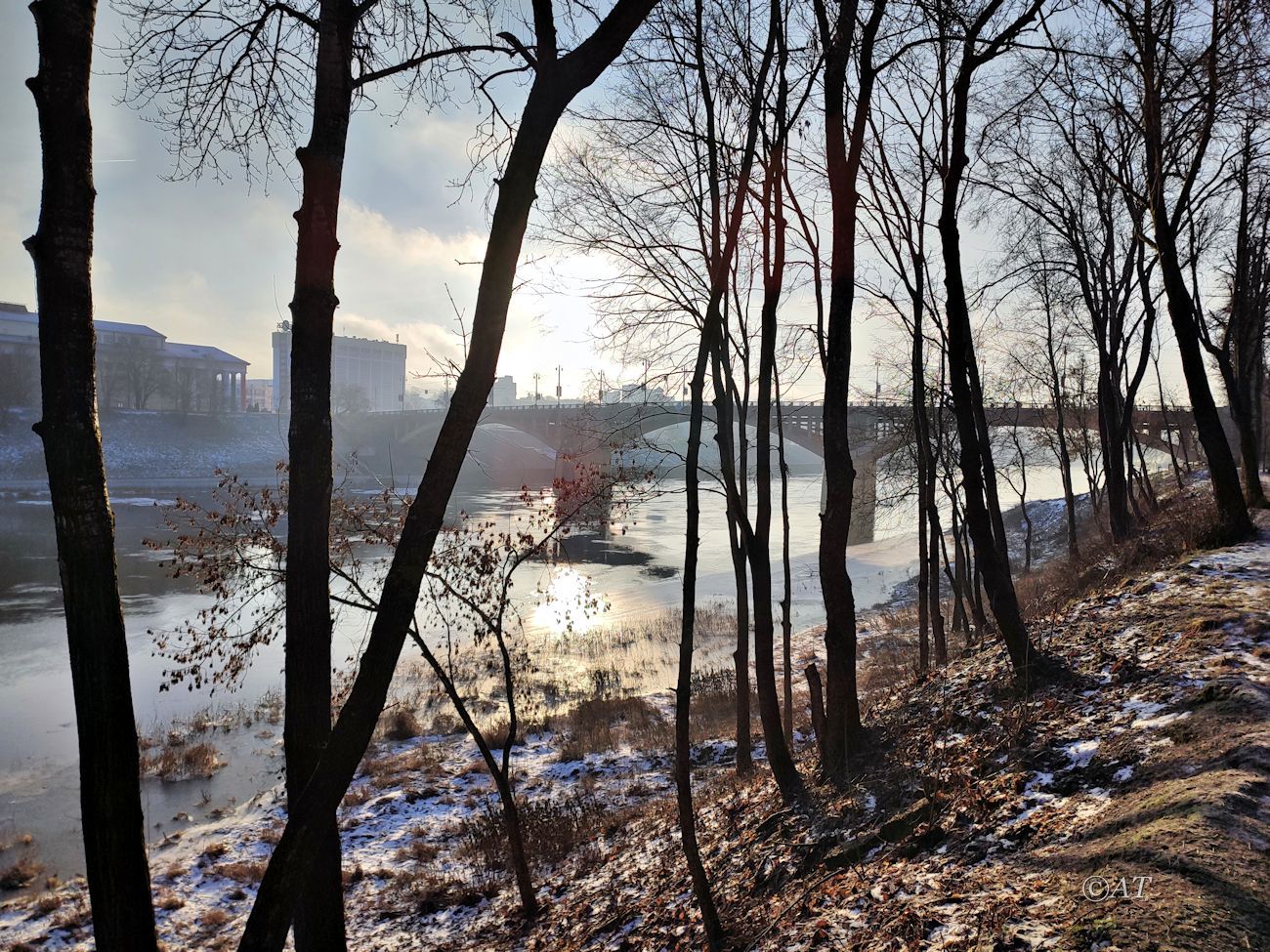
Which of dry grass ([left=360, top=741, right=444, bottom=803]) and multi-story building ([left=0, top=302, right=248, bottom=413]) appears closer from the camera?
dry grass ([left=360, top=741, right=444, bottom=803])

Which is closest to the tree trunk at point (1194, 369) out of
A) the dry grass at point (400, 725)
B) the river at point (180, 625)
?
the river at point (180, 625)

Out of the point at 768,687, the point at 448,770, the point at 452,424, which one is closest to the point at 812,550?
the point at 448,770

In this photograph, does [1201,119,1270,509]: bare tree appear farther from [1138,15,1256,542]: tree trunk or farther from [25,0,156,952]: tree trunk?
[25,0,156,952]: tree trunk

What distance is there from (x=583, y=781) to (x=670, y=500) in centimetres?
5265

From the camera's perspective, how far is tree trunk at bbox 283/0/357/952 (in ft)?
13.3

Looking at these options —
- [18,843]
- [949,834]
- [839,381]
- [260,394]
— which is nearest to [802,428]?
[839,381]

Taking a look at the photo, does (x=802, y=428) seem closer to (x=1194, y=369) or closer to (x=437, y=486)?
(x=1194, y=369)

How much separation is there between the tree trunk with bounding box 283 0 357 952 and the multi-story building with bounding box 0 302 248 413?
243ft

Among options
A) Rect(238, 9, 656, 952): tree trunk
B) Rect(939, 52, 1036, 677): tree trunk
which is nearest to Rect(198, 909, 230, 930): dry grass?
Rect(238, 9, 656, 952): tree trunk

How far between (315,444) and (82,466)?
1.07 metres

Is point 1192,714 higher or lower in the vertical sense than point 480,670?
higher

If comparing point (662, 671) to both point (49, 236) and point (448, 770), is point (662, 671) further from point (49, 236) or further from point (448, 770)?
point (49, 236)

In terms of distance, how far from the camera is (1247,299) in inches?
702

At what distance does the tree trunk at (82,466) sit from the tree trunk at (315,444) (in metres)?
0.79
